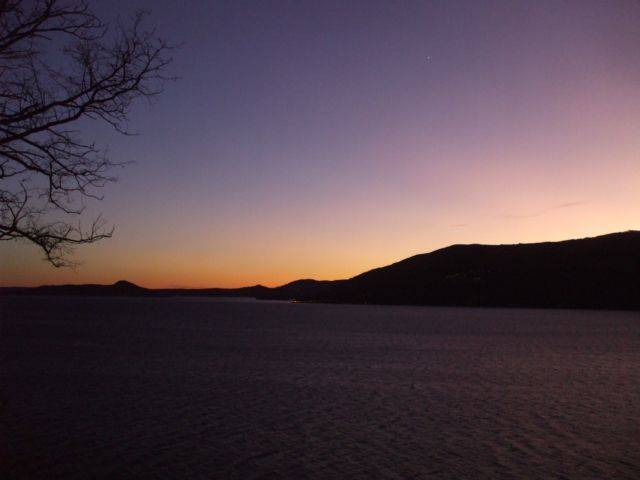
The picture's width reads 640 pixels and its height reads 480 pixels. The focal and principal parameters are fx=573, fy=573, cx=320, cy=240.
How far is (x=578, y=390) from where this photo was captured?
32.1 meters

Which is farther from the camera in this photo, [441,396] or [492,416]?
[441,396]

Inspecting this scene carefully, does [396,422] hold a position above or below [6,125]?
below

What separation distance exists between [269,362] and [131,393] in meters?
17.9

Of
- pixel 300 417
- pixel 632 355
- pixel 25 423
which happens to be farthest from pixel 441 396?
pixel 632 355

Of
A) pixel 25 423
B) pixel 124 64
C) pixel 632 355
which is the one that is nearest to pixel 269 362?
pixel 25 423

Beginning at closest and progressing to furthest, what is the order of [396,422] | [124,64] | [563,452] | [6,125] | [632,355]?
[6,125]
[124,64]
[563,452]
[396,422]
[632,355]

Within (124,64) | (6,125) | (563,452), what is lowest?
(563,452)

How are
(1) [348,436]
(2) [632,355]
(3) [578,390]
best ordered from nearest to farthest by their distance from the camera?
(1) [348,436], (3) [578,390], (2) [632,355]

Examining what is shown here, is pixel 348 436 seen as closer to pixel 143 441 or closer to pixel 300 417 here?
pixel 300 417

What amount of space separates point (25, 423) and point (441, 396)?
19.3 meters

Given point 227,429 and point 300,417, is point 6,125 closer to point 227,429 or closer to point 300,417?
point 227,429

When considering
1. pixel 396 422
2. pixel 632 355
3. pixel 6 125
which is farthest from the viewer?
pixel 632 355

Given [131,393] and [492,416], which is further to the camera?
[131,393]

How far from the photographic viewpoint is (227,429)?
21.0 metres
